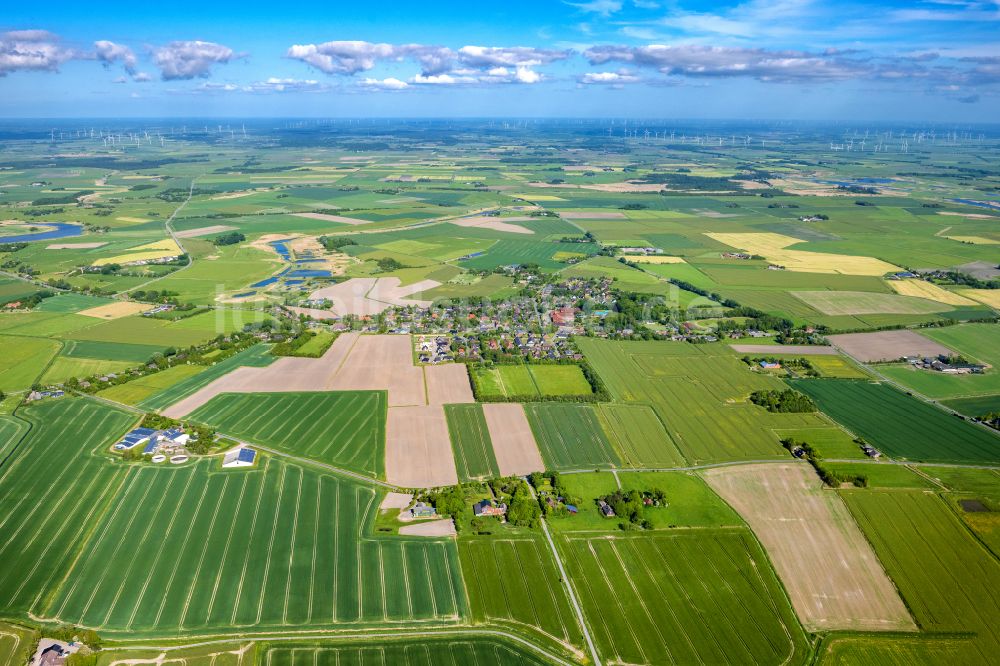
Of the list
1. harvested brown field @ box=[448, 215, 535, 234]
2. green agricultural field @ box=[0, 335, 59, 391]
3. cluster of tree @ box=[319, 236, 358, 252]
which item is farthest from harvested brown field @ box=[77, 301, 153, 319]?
harvested brown field @ box=[448, 215, 535, 234]

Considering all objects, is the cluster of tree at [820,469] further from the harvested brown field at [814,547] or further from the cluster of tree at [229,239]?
the cluster of tree at [229,239]

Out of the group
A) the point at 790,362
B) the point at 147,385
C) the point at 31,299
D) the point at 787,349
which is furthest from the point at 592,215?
the point at 147,385

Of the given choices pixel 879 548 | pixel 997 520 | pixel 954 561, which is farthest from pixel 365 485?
pixel 997 520

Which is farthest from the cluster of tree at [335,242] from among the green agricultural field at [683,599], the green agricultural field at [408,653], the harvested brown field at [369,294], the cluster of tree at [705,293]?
the green agricultural field at [408,653]

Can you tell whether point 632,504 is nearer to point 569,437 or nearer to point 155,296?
point 569,437

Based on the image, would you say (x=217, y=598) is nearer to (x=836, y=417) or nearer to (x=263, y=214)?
(x=836, y=417)

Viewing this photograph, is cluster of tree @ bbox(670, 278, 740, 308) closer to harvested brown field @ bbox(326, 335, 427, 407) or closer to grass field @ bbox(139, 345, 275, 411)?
harvested brown field @ bbox(326, 335, 427, 407)

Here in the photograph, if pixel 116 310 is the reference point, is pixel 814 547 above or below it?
below
